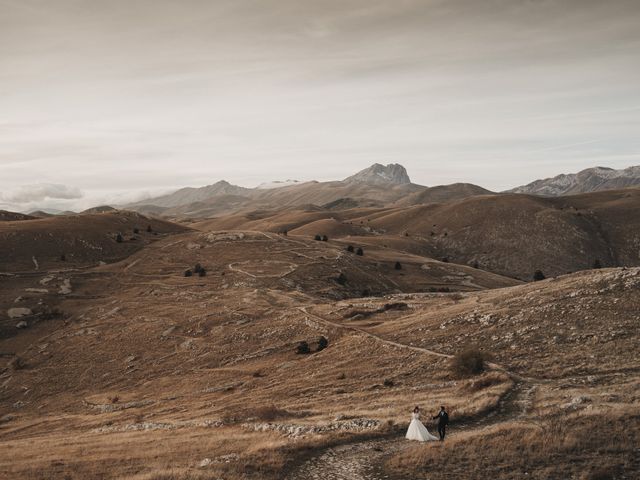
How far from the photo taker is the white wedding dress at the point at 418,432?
24.1 m

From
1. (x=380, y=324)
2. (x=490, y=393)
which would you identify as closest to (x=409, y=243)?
(x=380, y=324)

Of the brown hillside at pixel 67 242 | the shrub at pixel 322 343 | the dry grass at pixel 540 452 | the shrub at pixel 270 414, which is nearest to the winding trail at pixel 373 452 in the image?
the dry grass at pixel 540 452

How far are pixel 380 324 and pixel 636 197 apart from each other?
170205 millimetres

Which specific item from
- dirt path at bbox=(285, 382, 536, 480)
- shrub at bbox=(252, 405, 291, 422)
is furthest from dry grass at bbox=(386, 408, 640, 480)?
shrub at bbox=(252, 405, 291, 422)

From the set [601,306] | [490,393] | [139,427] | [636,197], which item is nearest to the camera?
[490,393]

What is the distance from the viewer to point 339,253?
334 feet

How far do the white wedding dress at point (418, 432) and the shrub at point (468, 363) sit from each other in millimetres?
10666

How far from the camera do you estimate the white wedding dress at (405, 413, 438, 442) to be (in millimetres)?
24141

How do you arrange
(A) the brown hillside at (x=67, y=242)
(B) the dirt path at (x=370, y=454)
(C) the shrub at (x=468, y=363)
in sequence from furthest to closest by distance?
(A) the brown hillside at (x=67, y=242) → (C) the shrub at (x=468, y=363) → (B) the dirt path at (x=370, y=454)

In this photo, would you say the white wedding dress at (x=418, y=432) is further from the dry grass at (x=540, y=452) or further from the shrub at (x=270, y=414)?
the shrub at (x=270, y=414)

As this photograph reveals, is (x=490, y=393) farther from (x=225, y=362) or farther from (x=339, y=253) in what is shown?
(x=339, y=253)

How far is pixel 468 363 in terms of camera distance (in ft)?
112

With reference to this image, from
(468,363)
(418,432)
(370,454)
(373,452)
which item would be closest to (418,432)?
(418,432)

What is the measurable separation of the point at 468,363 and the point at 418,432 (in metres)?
11.4
